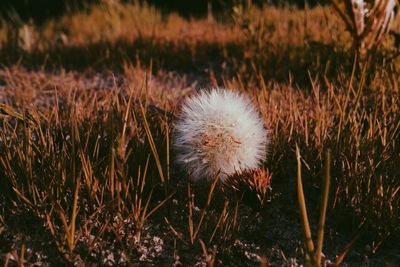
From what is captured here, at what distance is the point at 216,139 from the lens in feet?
5.36

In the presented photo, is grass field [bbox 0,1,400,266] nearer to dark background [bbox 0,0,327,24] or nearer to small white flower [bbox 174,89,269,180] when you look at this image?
small white flower [bbox 174,89,269,180]

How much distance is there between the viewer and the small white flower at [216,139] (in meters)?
1.63

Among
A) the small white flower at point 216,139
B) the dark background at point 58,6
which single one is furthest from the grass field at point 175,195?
the dark background at point 58,6

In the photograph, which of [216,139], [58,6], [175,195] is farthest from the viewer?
[58,6]

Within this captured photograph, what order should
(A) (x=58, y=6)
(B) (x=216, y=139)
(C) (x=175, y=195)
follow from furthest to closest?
(A) (x=58, y=6) → (C) (x=175, y=195) → (B) (x=216, y=139)

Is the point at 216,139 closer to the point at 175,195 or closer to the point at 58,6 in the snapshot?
the point at 175,195

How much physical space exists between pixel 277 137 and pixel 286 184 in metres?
0.17

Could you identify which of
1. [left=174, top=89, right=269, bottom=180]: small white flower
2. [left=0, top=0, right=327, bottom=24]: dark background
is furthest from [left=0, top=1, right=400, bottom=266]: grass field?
[left=0, top=0, right=327, bottom=24]: dark background

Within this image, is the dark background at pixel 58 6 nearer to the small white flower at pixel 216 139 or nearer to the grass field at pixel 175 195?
the grass field at pixel 175 195

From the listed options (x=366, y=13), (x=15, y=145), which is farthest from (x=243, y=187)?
(x=366, y=13)

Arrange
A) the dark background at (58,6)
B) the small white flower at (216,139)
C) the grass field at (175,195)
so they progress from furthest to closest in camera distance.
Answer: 1. the dark background at (58,6)
2. the small white flower at (216,139)
3. the grass field at (175,195)

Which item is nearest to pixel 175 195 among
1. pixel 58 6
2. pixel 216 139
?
pixel 216 139

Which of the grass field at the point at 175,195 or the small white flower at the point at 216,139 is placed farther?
the small white flower at the point at 216,139

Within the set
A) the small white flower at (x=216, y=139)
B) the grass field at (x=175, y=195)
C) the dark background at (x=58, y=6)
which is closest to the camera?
the grass field at (x=175, y=195)
